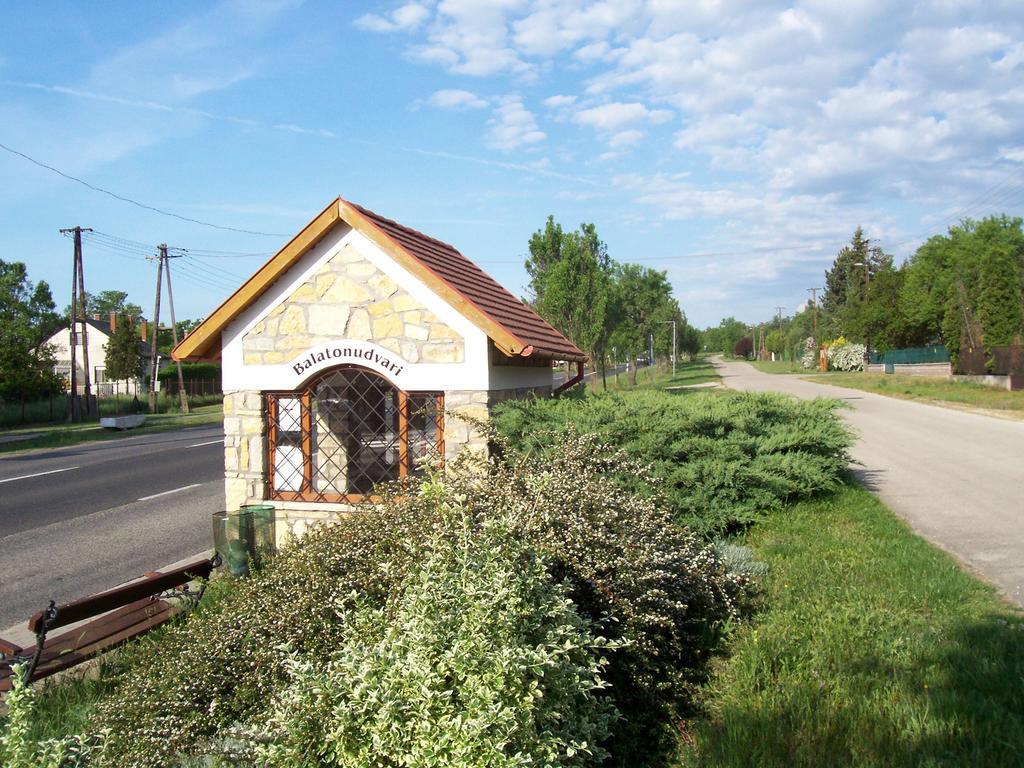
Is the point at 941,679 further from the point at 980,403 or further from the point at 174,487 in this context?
the point at 980,403

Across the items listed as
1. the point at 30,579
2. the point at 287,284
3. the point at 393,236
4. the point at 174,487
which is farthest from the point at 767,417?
the point at 174,487

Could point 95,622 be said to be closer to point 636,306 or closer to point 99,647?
point 99,647

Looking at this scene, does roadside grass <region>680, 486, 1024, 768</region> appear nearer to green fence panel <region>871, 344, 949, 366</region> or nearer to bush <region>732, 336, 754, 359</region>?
green fence panel <region>871, 344, 949, 366</region>

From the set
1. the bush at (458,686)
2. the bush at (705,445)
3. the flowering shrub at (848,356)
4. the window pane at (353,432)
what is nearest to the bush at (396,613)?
the bush at (458,686)

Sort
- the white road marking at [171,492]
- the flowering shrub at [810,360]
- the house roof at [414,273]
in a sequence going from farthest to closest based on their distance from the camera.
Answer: the flowering shrub at [810,360] → the white road marking at [171,492] → the house roof at [414,273]

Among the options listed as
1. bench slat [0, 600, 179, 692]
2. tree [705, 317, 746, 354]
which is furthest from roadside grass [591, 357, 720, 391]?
tree [705, 317, 746, 354]

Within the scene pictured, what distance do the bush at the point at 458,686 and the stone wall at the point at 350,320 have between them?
155 inches

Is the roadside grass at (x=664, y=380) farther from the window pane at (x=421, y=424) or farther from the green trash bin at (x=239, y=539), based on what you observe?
the green trash bin at (x=239, y=539)

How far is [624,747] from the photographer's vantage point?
3.79 meters

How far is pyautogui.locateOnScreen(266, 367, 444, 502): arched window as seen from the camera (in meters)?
7.46

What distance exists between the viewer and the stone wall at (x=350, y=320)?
727 cm

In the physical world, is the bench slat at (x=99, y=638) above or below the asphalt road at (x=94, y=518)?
above

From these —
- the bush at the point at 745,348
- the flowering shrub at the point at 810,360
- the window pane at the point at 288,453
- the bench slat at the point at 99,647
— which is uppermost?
the bush at the point at 745,348

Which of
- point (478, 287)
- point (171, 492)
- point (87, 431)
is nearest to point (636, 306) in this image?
point (87, 431)
